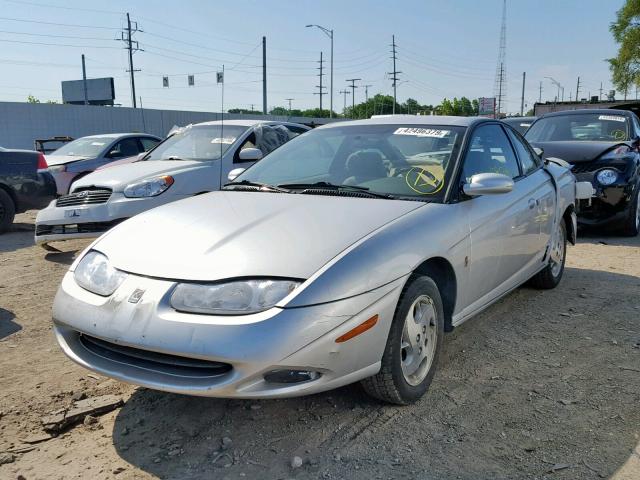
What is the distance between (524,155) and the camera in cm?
480

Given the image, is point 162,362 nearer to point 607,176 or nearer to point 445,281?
point 445,281

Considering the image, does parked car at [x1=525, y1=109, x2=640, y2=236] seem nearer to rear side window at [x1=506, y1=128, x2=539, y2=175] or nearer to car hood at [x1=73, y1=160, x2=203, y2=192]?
rear side window at [x1=506, y1=128, x2=539, y2=175]

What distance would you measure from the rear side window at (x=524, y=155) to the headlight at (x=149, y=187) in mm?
3896

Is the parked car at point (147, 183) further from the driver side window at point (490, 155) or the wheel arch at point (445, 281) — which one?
the wheel arch at point (445, 281)

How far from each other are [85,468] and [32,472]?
0.74ft

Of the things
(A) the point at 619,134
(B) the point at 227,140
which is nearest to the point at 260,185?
(B) the point at 227,140

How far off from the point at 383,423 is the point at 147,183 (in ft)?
15.4

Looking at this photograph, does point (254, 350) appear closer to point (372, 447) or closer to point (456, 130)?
point (372, 447)

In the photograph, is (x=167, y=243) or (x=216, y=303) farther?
(x=167, y=243)

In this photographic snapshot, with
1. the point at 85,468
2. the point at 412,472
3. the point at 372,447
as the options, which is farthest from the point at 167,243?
the point at 412,472

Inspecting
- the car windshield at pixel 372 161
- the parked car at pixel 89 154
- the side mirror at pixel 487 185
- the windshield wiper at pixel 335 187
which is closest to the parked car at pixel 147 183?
the car windshield at pixel 372 161

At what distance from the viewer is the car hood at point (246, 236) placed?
104 inches

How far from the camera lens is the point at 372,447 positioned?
2.68 metres

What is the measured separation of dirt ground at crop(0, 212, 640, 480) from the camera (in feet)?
8.38
